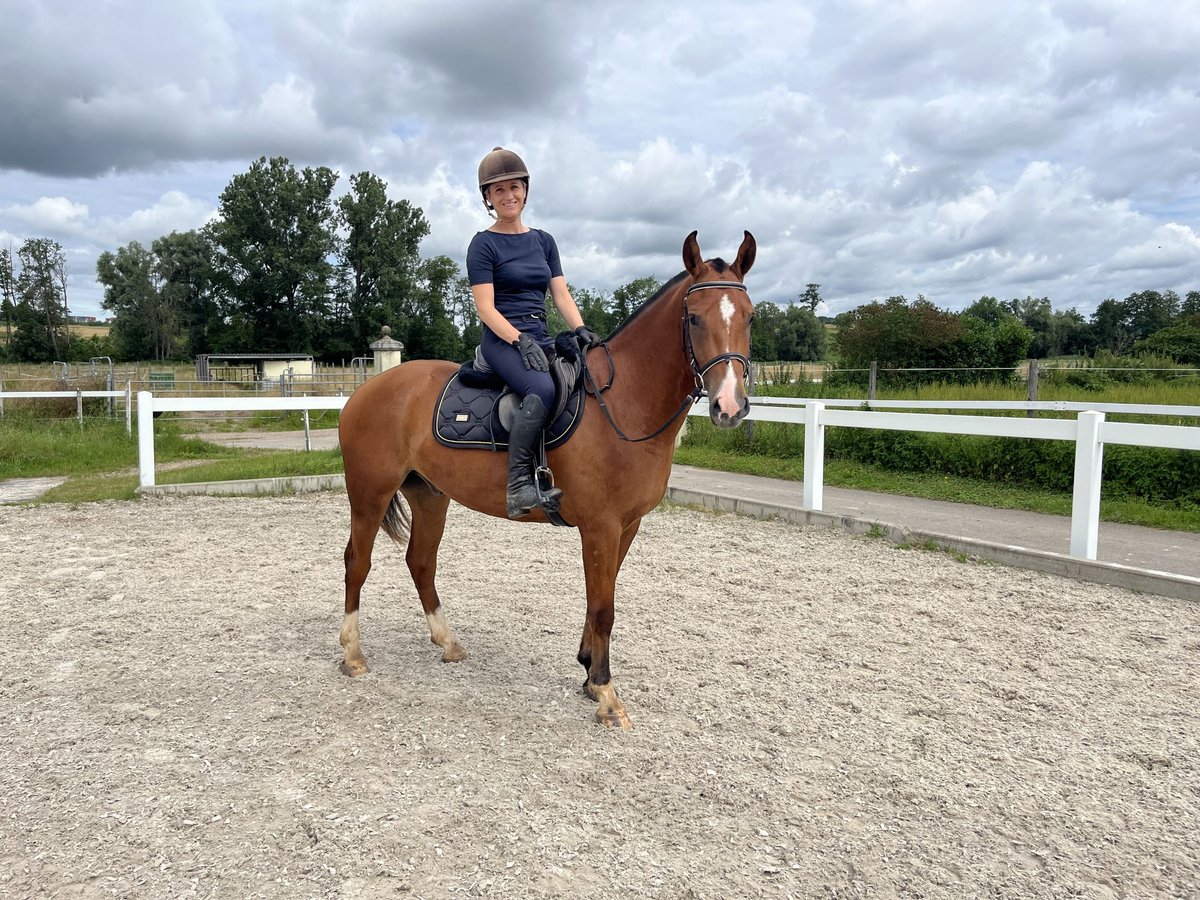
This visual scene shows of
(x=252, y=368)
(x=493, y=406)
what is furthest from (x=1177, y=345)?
(x=252, y=368)

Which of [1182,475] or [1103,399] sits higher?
[1103,399]

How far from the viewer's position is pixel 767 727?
3.50 metres

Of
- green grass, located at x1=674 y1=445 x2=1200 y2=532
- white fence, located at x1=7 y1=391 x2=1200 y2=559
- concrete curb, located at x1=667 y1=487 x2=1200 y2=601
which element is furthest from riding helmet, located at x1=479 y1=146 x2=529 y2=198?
green grass, located at x1=674 y1=445 x2=1200 y2=532

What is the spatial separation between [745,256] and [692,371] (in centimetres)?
59

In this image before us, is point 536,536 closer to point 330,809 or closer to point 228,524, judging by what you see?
point 228,524

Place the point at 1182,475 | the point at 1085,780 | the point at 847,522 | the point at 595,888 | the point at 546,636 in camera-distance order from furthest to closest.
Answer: the point at 1182,475, the point at 847,522, the point at 546,636, the point at 1085,780, the point at 595,888

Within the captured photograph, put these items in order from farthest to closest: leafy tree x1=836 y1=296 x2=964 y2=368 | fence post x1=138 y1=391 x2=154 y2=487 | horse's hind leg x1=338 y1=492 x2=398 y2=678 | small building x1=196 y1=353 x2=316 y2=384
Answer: small building x1=196 y1=353 x2=316 y2=384
leafy tree x1=836 y1=296 x2=964 y2=368
fence post x1=138 y1=391 x2=154 y2=487
horse's hind leg x1=338 y1=492 x2=398 y2=678

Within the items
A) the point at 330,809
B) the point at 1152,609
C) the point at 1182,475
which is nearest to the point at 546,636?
the point at 330,809

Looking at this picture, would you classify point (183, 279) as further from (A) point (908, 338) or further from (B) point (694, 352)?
(B) point (694, 352)

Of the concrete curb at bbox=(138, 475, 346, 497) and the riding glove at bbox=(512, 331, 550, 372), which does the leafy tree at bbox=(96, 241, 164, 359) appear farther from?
Answer: the riding glove at bbox=(512, 331, 550, 372)

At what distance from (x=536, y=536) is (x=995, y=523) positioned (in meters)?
5.13

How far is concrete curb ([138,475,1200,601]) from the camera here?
5609 mm

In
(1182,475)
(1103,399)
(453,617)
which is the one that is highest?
(1103,399)

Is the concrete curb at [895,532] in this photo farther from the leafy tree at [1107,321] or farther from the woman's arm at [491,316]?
the leafy tree at [1107,321]
